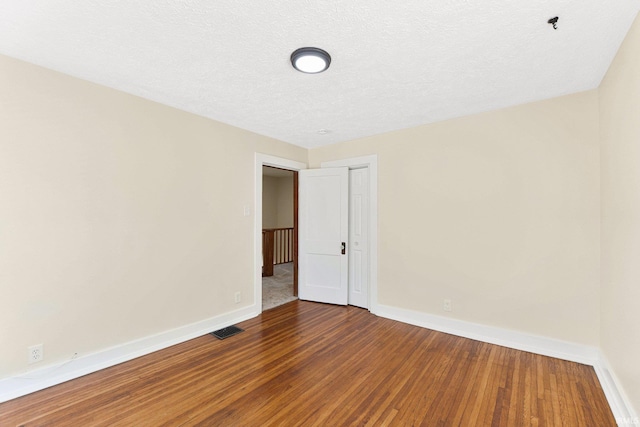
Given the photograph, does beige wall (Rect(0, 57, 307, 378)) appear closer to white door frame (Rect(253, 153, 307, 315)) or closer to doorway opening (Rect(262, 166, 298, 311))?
white door frame (Rect(253, 153, 307, 315))

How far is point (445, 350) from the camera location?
106 inches

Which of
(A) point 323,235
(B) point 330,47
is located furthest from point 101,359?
(B) point 330,47

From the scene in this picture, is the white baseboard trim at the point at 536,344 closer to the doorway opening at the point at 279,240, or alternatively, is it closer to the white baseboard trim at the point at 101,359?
the doorway opening at the point at 279,240

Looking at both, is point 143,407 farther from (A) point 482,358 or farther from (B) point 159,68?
(A) point 482,358

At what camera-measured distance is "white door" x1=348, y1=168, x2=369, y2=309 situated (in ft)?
12.9

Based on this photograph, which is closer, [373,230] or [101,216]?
[101,216]

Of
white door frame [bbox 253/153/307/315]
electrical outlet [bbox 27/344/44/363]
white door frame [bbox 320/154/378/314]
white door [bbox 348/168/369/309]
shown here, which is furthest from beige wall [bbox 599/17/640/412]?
electrical outlet [bbox 27/344/44/363]

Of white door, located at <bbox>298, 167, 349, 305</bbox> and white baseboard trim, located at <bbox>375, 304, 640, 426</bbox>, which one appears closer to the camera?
white baseboard trim, located at <bbox>375, 304, 640, 426</bbox>

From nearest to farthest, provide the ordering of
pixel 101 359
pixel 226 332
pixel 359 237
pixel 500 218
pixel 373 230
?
pixel 101 359
pixel 500 218
pixel 226 332
pixel 373 230
pixel 359 237

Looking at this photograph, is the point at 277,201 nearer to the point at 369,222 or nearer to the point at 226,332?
the point at 369,222

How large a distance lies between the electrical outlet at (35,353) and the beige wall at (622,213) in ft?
13.3

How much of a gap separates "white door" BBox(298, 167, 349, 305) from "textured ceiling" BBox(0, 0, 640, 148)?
4.93 ft

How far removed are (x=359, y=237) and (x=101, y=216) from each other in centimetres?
308

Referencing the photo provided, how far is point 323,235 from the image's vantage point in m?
4.15
